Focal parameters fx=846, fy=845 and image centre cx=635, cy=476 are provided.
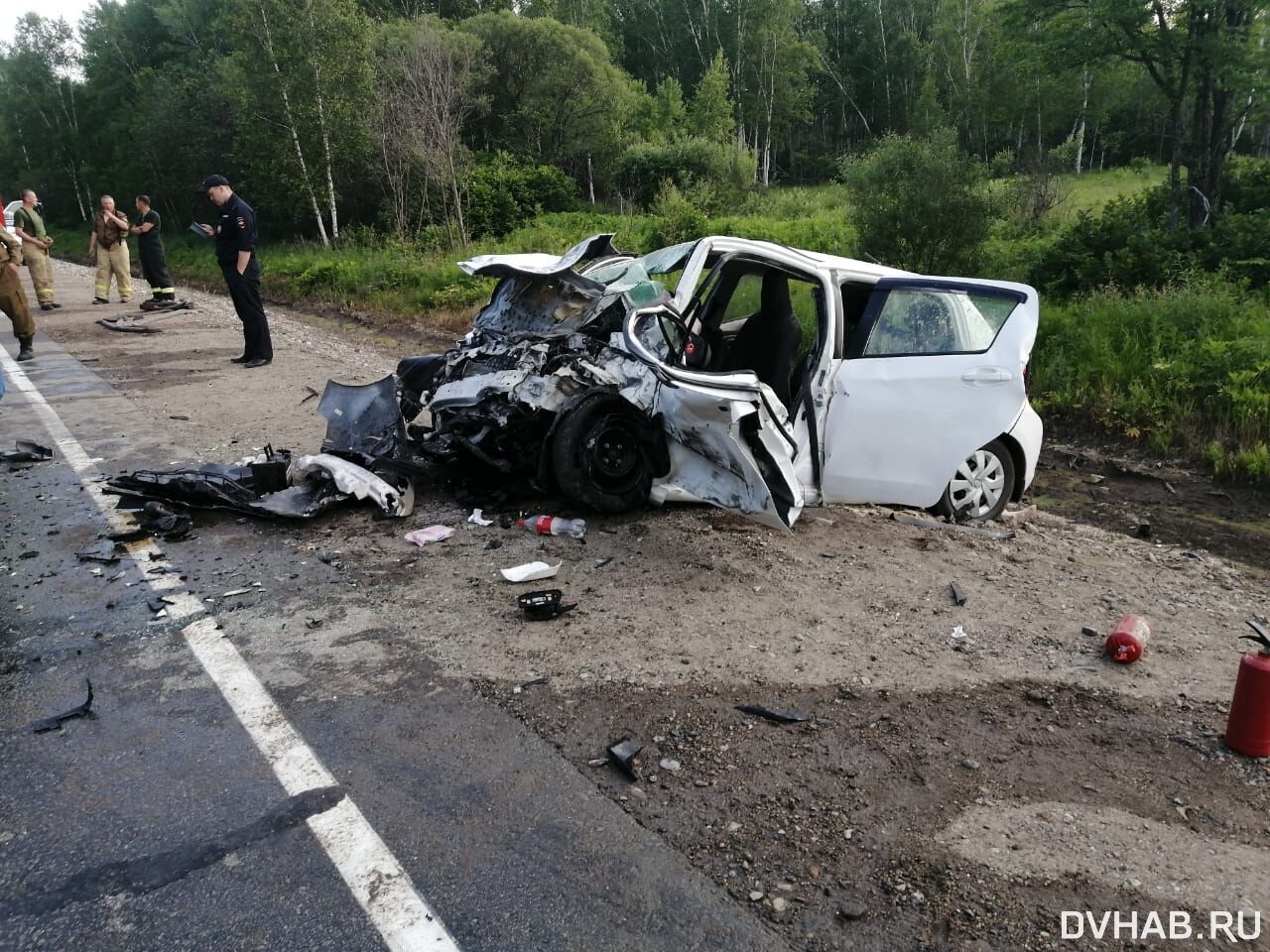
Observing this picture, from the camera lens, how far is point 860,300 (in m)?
5.84

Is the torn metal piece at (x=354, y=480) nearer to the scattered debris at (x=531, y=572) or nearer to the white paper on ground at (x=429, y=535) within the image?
the white paper on ground at (x=429, y=535)

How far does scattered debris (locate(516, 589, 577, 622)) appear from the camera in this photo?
418cm

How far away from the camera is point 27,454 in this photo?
21.5 ft

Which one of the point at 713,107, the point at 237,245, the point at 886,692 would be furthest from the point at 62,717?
the point at 713,107

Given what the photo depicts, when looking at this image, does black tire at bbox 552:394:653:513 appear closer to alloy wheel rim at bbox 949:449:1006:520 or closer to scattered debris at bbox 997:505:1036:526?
alloy wheel rim at bbox 949:449:1006:520

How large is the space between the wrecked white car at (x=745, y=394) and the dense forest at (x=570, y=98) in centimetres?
1024

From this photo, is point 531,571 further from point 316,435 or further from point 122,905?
point 316,435

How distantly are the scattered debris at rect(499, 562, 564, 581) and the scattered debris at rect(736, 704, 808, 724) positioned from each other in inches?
61.4

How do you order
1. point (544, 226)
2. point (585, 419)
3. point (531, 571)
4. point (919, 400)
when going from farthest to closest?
point (544, 226), point (919, 400), point (585, 419), point (531, 571)

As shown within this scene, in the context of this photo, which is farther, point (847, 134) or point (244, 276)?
point (847, 134)

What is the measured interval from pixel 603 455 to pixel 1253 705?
3.45 meters

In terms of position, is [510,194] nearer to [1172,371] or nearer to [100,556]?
[1172,371]

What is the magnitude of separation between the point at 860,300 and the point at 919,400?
2.72ft

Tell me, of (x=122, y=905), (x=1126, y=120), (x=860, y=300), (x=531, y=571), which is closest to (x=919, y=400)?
(x=860, y=300)
